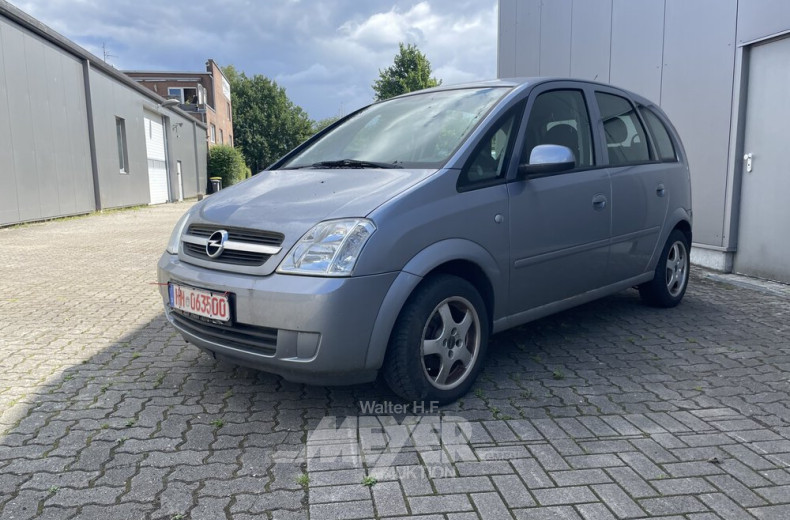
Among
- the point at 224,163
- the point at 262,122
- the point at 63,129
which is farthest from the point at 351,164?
the point at 262,122

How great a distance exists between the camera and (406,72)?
4222 centimetres

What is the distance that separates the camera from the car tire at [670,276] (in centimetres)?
512

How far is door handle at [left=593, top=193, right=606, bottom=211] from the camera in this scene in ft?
13.6

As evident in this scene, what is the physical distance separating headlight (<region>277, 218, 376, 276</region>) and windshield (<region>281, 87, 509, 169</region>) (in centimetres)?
72

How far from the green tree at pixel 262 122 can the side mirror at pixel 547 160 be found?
5612 centimetres

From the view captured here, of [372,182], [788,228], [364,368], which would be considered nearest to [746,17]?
[788,228]

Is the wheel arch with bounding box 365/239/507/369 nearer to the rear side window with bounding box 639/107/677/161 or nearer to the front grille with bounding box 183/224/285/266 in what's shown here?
the front grille with bounding box 183/224/285/266

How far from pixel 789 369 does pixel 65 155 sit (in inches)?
661

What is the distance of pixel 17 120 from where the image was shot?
1338cm

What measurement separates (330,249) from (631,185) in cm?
270

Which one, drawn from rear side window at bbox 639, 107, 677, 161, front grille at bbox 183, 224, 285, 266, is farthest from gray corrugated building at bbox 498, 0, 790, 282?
front grille at bbox 183, 224, 285, 266

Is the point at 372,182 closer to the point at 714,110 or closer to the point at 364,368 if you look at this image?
the point at 364,368

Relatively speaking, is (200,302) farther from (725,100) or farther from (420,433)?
(725,100)

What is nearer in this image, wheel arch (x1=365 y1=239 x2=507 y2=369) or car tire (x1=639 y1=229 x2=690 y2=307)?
wheel arch (x1=365 y1=239 x2=507 y2=369)
